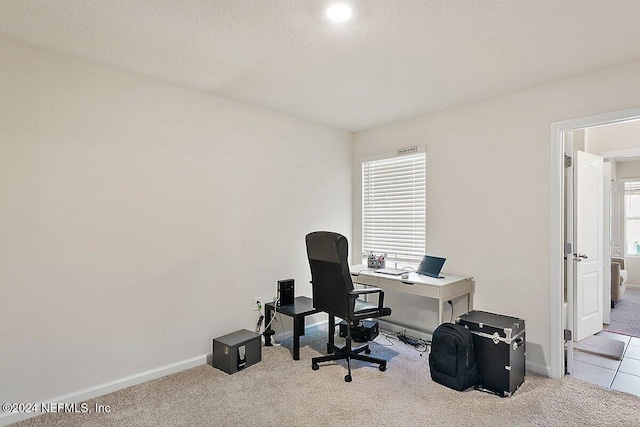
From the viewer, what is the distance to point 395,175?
4.04m

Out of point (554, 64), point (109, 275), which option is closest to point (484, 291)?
point (554, 64)

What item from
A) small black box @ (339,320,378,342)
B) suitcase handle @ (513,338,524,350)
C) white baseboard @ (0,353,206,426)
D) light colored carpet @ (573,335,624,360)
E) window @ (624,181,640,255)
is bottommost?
light colored carpet @ (573,335,624,360)

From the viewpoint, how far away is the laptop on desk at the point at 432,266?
3.28m

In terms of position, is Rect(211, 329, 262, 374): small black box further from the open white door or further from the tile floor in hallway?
the open white door

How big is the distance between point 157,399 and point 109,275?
0.98 m

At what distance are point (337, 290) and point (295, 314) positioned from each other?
0.56m

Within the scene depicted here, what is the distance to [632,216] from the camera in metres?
6.70

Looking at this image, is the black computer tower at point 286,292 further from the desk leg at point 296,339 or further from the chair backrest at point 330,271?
the chair backrest at point 330,271

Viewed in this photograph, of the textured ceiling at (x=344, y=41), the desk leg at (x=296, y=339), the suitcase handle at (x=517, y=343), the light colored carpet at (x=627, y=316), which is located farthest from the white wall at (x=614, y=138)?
the desk leg at (x=296, y=339)

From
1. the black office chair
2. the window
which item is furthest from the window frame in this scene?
the window

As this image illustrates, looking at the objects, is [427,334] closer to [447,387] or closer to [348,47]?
[447,387]

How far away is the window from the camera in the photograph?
21.6ft

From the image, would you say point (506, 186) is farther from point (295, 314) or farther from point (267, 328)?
point (267, 328)

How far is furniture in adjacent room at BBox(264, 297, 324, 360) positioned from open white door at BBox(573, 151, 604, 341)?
2662 millimetres
